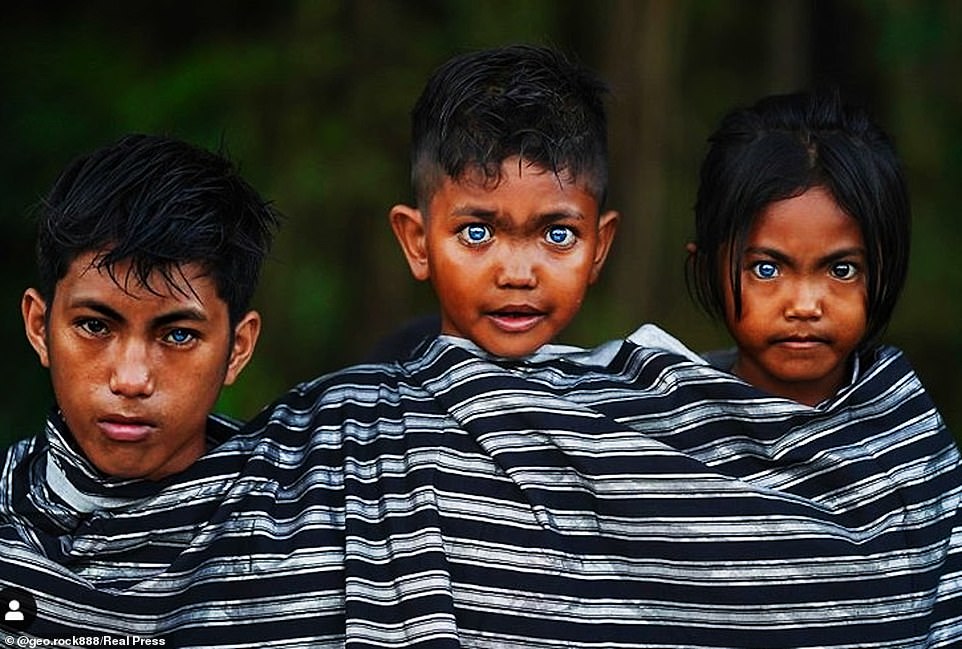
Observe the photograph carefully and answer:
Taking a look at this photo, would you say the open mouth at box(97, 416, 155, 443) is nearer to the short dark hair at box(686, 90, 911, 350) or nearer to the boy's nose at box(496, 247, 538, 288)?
the boy's nose at box(496, 247, 538, 288)

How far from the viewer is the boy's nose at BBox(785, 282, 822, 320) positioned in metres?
2.60

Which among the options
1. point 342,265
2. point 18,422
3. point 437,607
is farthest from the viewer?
point 342,265

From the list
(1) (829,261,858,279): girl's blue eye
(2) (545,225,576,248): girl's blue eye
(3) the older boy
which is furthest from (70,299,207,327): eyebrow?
(1) (829,261,858,279): girl's blue eye

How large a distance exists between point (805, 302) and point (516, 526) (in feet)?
2.11

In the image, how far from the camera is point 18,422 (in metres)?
5.05

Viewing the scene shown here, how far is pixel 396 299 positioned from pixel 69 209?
309cm

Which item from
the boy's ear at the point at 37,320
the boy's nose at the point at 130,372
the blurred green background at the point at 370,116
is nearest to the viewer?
the boy's nose at the point at 130,372

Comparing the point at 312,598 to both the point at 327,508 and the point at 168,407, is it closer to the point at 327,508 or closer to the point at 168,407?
the point at 327,508

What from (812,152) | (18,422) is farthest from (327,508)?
(18,422)

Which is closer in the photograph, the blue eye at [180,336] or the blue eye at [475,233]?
the blue eye at [180,336]

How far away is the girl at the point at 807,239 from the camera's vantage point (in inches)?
103

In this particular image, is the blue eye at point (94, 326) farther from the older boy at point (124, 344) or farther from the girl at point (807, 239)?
the girl at point (807, 239)

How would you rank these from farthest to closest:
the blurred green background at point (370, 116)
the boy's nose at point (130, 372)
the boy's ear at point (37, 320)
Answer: the blurred green background at point (370, 116)
the boy's ear at point (37, 320)
the boy's nose at point (130, 372)

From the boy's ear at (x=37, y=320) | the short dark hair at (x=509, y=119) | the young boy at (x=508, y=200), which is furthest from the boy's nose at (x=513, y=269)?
the boy's ear at (x=37, y=320)
